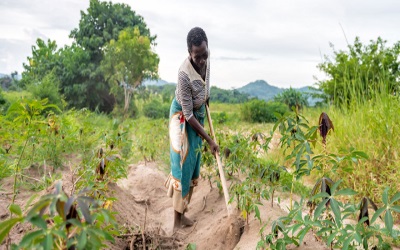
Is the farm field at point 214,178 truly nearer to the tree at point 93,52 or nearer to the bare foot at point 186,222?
the bare foot at point 186,222

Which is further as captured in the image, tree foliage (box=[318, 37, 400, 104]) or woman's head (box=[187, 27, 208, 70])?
tree foliage (box=[318, 37, 400, 104])

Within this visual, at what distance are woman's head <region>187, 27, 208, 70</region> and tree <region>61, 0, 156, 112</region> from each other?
51.5 feet

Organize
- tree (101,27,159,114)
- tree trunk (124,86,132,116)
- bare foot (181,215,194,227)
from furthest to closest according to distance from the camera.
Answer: tree trunk (124,86,132,116)
tree (101,27,159,114)
bare foot (181,215,194,227)

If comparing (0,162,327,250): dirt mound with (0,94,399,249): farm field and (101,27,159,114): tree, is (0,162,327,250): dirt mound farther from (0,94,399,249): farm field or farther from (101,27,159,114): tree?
(101,27,159,114): tree

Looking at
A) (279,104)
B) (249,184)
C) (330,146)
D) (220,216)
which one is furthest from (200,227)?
(279,104)

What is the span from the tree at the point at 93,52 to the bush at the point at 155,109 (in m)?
1.67

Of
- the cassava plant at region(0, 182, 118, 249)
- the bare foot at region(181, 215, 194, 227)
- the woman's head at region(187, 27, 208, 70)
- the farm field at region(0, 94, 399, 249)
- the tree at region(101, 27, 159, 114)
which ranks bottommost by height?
the bare foot at region(181, 215, 194, 227)

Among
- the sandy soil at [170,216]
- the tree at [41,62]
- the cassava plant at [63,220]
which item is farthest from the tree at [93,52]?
the cassava plant at [63,220]

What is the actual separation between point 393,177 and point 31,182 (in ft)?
12.4

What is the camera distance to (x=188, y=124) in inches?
154

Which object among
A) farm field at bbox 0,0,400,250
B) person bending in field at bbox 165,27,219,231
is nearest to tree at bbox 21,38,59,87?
farm field at bbox 0,0,400,250

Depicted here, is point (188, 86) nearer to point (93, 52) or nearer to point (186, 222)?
point (186, 222)

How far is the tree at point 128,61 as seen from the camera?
18688 millimetres

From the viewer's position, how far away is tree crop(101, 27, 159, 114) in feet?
61.3
